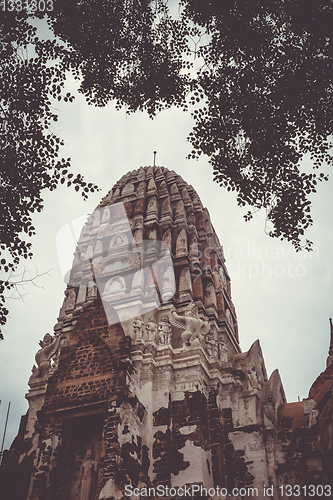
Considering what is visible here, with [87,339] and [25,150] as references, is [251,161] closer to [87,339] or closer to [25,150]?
[25,150]

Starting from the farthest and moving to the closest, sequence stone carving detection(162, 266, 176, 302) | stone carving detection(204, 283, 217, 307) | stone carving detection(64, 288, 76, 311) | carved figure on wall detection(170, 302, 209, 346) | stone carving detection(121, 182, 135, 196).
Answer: stone carving detection(121, 182, 135, 196), stone carving detection(64, 288, 76, 311), stone carving detection(204, 283, 217, 307), stone carving detection(162, 266, 176, 302), carved figure on wall detection(170, 302, 209, 346)

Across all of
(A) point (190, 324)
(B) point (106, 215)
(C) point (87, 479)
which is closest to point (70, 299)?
(B) point (106, 215)

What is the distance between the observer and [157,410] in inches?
603

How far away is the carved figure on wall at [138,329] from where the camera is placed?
16684mm

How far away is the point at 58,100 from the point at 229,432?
37.4 ft

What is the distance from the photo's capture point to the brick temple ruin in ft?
45.3

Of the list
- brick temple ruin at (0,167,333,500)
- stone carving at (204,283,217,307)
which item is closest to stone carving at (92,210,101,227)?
brick temple ruin at (0,167,333,500)

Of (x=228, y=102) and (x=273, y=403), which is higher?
(x=228, y=102)

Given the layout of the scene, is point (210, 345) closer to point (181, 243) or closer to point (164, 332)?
point (164, 332)

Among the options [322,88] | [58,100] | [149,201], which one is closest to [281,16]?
[322,88]

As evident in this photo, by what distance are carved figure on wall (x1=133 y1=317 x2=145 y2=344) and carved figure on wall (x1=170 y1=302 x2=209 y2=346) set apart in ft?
4.54

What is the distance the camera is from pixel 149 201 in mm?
25281

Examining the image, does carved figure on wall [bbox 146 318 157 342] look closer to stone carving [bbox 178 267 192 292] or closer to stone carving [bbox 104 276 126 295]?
stone carving [bbox 104 276 126 295]

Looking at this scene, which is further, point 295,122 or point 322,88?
point 295,122
